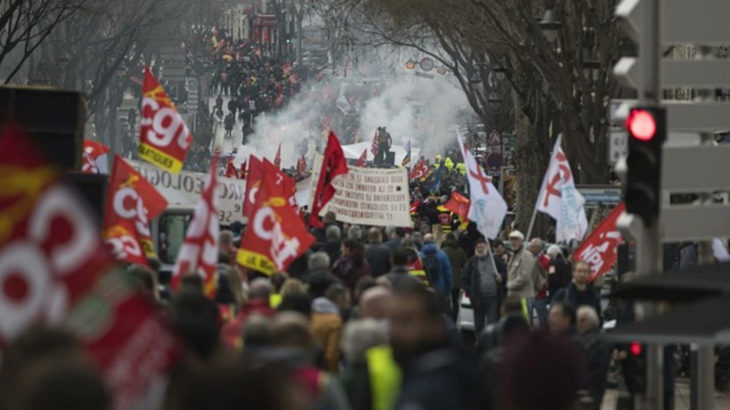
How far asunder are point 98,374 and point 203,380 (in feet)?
1.61

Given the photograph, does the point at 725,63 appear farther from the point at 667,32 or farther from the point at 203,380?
the point at 203,380

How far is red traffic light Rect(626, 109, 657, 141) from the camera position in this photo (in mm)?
12547

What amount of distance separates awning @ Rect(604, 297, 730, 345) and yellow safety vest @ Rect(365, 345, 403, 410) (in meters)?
0.88

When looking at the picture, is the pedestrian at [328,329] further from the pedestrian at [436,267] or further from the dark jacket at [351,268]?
the pedestrian at [436,267]

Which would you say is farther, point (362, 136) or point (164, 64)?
point (362, 136)

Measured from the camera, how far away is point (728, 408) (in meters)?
18.2

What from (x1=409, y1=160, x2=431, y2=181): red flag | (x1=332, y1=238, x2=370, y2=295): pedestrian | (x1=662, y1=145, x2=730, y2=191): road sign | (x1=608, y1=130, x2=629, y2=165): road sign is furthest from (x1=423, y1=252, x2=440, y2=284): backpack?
(x1=409, y1=160, x2=431, y2=181): red flag

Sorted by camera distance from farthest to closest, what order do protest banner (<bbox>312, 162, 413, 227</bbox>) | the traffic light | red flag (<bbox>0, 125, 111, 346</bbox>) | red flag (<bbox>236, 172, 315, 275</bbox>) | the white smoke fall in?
the white smoke, protest banner (<bbox>312, 162, 413, 227</bbox>), red flag (<bbox>236, 172, 315, 275</bbox>), the traffic light, red flag (<bbox>0, 125, 111, 346</bbox>)

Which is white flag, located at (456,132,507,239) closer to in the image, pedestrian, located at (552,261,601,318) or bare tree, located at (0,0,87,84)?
pedestrian, located at (552,261,601,318)

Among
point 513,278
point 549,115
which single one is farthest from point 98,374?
point 549,115

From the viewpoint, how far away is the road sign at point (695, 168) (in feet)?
44.1

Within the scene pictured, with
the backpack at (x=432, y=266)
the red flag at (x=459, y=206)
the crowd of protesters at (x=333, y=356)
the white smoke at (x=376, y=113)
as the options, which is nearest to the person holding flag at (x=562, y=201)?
the backpack at (x=432, y=266)

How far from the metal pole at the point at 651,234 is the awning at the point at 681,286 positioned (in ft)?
5.00

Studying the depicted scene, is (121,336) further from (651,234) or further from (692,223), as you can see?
(692,223)
